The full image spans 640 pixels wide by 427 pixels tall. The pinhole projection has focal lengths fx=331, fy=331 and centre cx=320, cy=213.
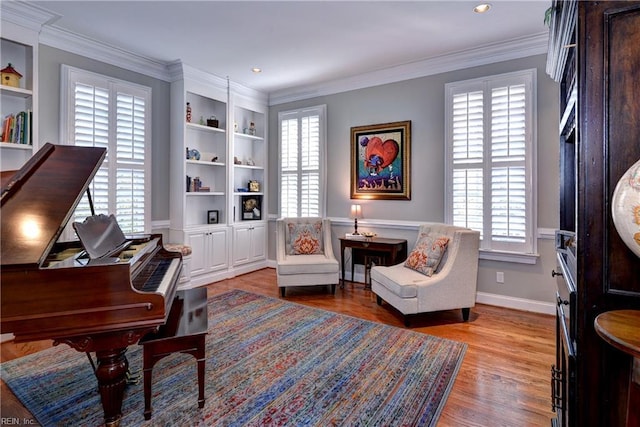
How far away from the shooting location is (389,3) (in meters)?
2.90

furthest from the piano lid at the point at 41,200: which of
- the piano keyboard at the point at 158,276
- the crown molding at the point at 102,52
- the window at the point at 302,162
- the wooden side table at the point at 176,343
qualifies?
the window at the point at 302,162

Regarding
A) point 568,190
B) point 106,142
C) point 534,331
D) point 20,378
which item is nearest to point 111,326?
point 20,378

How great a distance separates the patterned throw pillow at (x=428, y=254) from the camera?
344cm

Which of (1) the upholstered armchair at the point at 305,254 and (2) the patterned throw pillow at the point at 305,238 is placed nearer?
(1) the upholstered armchair at the point at 305,254

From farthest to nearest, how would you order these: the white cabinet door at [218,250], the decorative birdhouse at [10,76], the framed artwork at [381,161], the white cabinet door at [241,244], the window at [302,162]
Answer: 1. the white cabinet door at [241,244]
2. the window at [302,162]
3. the white cabinet door at [218,250]
4. the framed artwork at [381,161]
5. the decorative birdhouse at [10,76]

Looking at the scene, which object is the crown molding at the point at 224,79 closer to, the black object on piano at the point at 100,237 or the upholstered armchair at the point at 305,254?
the upholstered armchair at the point at 305,254

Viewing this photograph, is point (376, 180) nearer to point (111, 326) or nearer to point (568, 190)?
point (568, 190)

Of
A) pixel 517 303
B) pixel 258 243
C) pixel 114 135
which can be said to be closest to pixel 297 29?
pixel 114 135

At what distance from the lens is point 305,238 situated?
4.57 metres

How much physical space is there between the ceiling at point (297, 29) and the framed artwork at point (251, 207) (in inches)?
82.5

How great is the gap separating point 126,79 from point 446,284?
4.38 m

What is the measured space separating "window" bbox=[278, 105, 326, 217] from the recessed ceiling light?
247 cm

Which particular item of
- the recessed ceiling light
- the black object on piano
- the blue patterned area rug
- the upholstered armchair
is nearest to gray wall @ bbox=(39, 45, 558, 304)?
the upholstered armchair

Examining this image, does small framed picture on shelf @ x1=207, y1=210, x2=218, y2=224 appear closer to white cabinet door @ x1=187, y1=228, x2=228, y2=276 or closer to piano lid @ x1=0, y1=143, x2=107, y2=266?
white cabinet door @ x1=187, y1=228, x2=228, y2=276
